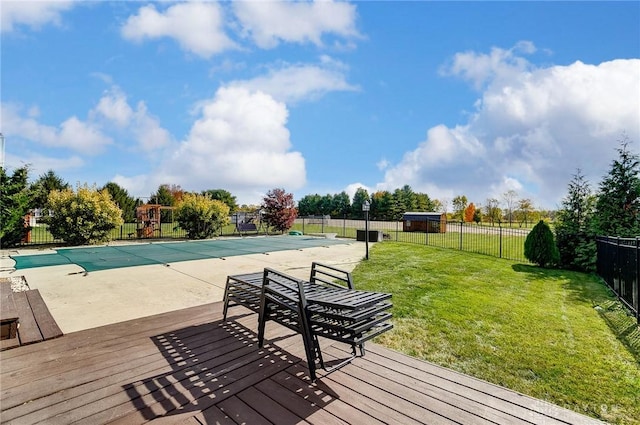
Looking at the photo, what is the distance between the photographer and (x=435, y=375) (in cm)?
253

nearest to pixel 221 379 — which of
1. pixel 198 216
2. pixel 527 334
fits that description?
pixel 527 334

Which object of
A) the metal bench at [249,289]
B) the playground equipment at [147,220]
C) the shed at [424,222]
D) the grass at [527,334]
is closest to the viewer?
the grass at [527,334]

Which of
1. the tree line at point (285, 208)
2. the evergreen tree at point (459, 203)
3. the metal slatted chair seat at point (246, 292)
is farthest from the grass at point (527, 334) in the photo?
the evergreen tree at point (459, 203)

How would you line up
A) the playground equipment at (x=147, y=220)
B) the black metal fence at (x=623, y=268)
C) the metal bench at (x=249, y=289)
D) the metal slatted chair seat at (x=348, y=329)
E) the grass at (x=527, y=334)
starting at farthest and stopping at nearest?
1. the playground equipment at (x=147, y=220)
2. the black metal fence at (x=623, y=268)
3. the metal bench at (x=249, y=289)
4. the grass at (x=527, y=334)
5. the metal slatted chair seat at (x=348, y=329)

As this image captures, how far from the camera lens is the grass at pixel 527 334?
2.46 metres

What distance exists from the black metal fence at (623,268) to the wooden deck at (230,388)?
3810 mm

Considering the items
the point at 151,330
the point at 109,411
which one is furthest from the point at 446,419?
the point at 151,330

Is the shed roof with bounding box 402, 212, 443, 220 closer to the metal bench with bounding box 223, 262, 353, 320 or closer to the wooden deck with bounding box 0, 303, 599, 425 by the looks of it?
the metal bench with bounding box 223, 262, 353, 320

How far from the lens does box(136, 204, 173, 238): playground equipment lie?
16.0 m

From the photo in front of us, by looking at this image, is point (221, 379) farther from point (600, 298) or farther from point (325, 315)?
point (600, 298)

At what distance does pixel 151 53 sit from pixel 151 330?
25.1 ft

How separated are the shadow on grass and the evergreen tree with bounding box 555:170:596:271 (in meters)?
0.66

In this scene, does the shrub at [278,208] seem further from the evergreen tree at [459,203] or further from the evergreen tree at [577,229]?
the evergreen tree at [459,203]

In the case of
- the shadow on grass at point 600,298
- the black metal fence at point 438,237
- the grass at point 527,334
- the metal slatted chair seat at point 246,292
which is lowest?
the shadow on grass at point 600,298
